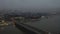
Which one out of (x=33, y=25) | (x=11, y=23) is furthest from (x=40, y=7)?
(x=11, y=23)

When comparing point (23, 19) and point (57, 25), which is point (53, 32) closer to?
point (57, 25)

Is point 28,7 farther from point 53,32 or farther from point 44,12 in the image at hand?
point 53,32

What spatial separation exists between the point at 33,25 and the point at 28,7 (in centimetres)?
16


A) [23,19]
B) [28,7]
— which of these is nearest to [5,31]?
[23,19]

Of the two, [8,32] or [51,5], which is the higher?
[51,5]

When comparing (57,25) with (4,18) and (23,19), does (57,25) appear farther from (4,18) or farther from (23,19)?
(4,18)

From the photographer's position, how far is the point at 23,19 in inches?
35.2

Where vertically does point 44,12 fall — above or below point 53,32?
above

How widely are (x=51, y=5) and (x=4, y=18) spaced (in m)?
0.43

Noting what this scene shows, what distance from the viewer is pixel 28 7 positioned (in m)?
0.91

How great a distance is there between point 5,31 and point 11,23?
8 cm

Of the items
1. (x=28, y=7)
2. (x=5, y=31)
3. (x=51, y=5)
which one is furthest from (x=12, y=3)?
(x=51, y=5)

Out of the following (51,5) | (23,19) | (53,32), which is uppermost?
(51,5)

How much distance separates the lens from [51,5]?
3.05 feet
